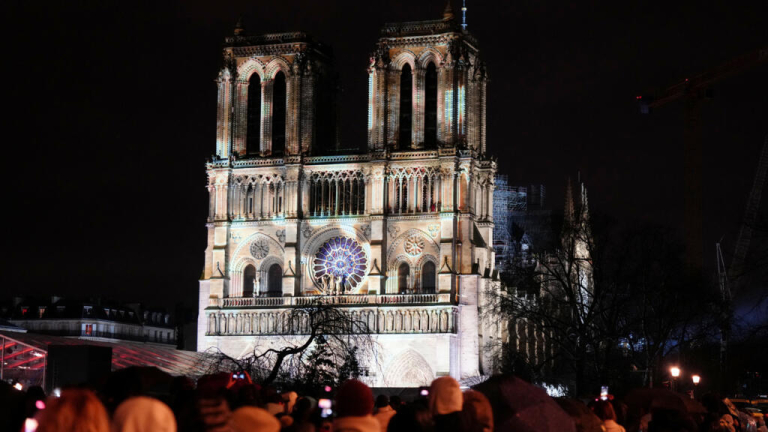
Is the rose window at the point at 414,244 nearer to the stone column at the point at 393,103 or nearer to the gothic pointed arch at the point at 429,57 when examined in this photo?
the stone column at the point at 393,103

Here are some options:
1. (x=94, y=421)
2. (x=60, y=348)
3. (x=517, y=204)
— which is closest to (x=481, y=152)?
(x=517, y=204)

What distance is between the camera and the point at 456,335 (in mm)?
76812

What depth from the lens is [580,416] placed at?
Answer: 17.1 m

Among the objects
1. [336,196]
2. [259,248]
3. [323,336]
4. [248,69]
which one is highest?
[248,69]

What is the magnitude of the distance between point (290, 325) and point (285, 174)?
10421 mm

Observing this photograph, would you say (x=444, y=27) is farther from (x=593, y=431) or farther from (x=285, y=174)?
(x=593, y=431)

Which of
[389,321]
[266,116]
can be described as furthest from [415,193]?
[266,116]

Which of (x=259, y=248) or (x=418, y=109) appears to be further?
(x=259, y=248)

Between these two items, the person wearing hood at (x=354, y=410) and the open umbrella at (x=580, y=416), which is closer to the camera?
the person wearing hood at (x=354, y=410)

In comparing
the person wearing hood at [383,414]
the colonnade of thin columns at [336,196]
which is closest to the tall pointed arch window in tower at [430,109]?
the colonnade of thin columns at [336,196]

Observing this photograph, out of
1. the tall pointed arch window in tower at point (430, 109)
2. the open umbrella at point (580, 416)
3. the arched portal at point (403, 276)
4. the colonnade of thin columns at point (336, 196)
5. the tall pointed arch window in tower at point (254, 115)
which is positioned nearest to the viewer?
the open umbrella at point (580, 416)

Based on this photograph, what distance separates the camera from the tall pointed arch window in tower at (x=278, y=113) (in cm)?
8269

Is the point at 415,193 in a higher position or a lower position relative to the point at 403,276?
higher

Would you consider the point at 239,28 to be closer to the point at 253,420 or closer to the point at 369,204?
the point at 369,204
